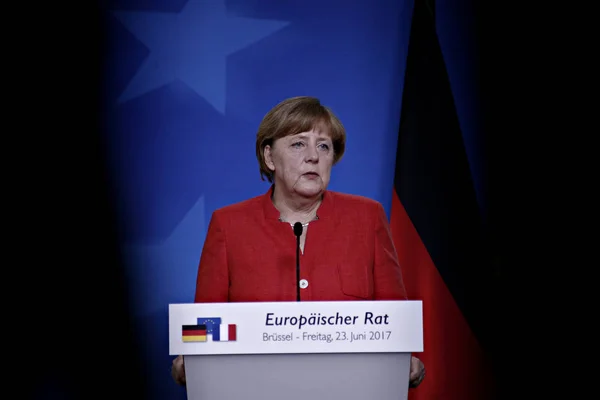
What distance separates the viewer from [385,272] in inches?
90.8

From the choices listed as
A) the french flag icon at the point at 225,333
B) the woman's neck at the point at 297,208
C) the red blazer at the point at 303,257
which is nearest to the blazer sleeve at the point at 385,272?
the red blazer at the point at 303,257

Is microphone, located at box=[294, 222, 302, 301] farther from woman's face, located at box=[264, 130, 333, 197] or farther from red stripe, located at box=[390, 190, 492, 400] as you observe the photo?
red stripe, located at box=[390, 190, 492, 400]

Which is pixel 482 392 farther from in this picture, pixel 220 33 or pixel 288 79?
pixel 220 33

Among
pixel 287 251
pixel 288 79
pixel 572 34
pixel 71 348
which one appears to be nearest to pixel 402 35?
pixel 288 79

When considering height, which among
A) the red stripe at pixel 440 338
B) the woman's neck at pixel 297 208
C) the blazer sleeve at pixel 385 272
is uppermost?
the woman's neck at pixel 297 208

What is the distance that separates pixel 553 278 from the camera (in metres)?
2.92

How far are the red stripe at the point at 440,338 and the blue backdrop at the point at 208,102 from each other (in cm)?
36

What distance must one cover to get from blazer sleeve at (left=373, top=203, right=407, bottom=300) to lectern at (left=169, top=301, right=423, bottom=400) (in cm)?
61

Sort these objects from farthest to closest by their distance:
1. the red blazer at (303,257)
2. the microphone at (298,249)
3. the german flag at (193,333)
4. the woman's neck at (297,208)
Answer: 1. the woman's neck at (297,208)
2. the red blazer at (303,257)
3. the microphone at (298,249)
4. the german flag at (193,333)

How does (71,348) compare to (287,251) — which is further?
(71,348)

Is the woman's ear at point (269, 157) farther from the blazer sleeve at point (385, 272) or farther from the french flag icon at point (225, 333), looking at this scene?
the french flag icon at point (225, 333)

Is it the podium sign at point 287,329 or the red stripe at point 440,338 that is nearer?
the podium sign at point 287,329

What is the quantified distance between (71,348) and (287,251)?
58.5 inches

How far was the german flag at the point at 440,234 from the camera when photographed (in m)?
3.04
